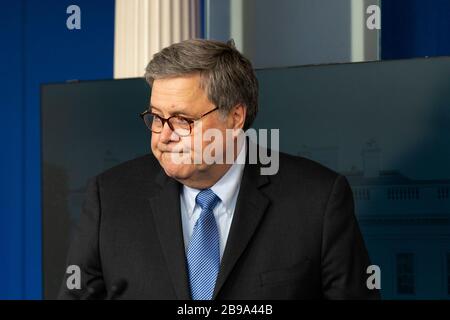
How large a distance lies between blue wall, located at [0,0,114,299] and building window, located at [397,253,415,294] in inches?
83.3

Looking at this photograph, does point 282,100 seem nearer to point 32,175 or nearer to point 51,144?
point 51,144

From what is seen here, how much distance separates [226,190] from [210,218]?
0.08 meters

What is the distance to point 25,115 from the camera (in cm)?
411

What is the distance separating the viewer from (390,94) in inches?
97.5

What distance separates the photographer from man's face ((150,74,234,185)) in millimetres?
1593

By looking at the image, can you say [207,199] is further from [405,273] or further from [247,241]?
[405,273]

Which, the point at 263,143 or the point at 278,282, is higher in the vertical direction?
the point at 263,143

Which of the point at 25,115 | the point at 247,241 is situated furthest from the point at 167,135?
the point at 25,115

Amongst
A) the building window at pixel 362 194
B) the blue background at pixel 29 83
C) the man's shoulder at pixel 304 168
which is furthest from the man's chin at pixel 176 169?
the blue background at pixel 29 83

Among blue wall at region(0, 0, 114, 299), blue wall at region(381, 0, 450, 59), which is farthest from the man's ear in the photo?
blue wall at region(0, 0, 114, 299)

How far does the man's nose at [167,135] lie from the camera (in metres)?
1.58

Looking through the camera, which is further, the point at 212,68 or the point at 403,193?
the point at 403,193
